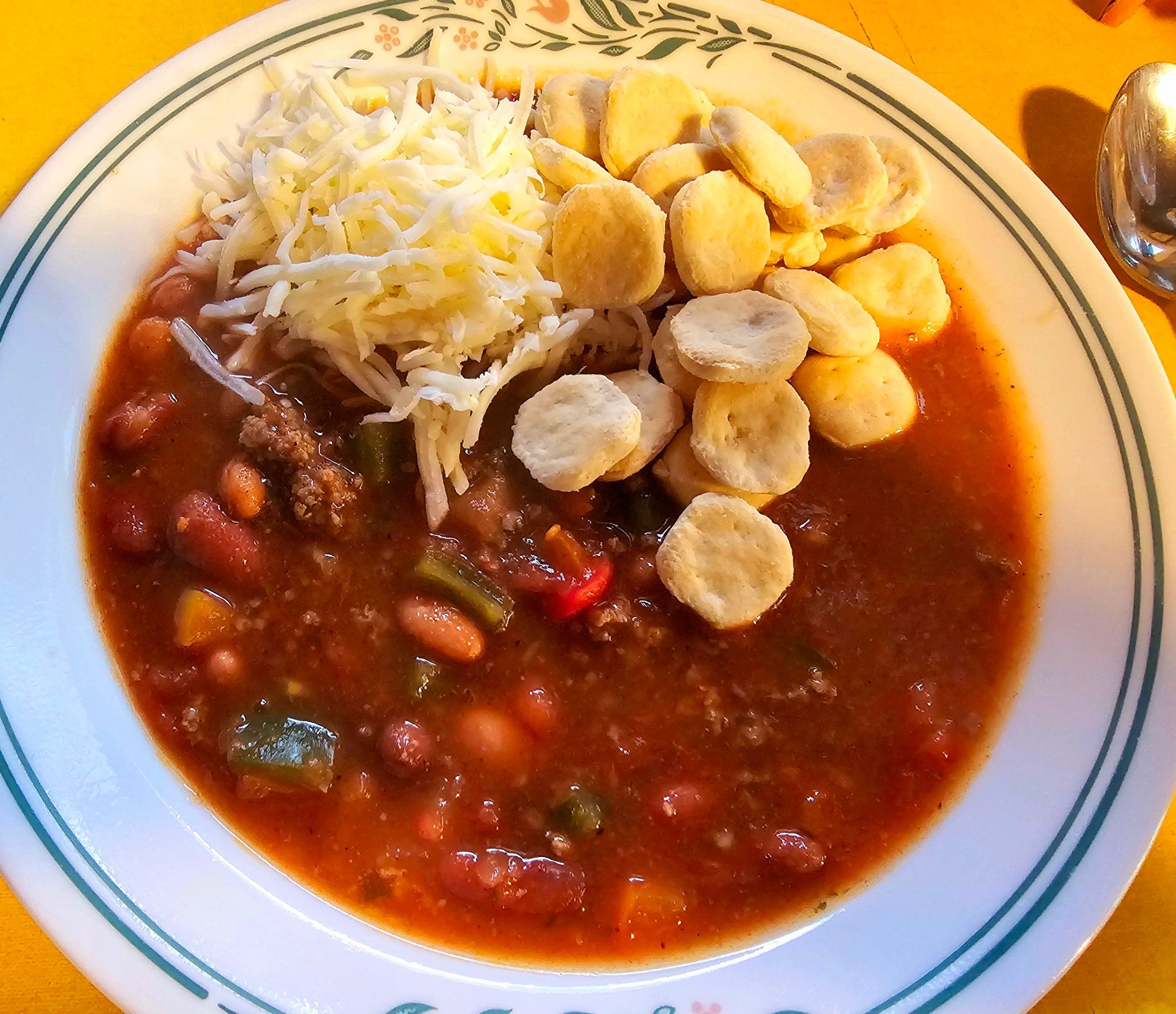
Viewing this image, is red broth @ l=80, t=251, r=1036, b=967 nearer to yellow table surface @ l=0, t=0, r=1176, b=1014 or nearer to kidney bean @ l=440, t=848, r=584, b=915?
kidney bean @ l=440, t=848, r=584, b=915

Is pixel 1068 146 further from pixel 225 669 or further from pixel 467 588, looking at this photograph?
pixel 225 669

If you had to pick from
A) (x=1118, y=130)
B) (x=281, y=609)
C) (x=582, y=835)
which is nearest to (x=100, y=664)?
(x=281, y=609)

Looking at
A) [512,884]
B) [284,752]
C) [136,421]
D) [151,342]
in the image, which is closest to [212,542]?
[136,421]

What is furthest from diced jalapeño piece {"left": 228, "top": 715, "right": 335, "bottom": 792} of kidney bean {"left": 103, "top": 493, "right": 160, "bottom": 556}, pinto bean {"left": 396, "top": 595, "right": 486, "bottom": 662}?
kidney bean {"left": 103, "top": 493, "right": 160, "bottom": 556}

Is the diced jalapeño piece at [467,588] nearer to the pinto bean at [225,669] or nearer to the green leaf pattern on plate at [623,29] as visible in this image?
the pinto bean at [225,669]

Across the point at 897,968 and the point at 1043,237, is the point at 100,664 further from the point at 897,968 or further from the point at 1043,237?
the point at 1043,237

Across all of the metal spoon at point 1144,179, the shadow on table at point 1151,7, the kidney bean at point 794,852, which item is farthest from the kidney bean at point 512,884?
the shadow on table at point 1151,7
